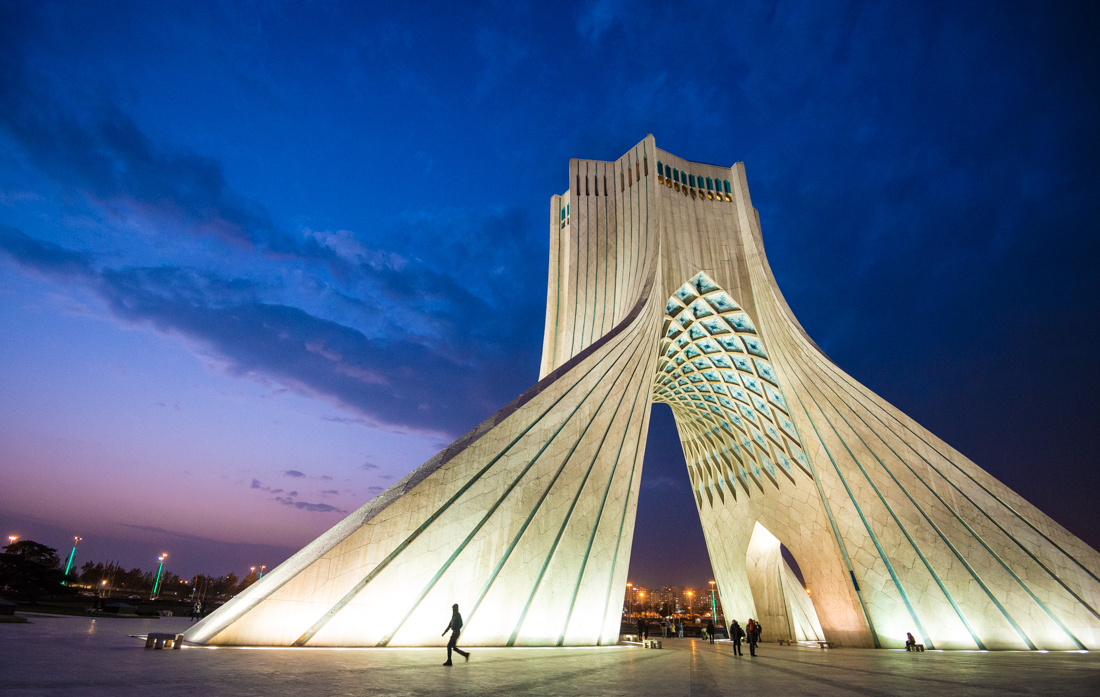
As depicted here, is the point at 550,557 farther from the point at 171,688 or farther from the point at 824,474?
the point at 824,474

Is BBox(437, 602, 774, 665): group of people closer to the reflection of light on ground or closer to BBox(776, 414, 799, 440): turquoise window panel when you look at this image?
the reflection of light on ground

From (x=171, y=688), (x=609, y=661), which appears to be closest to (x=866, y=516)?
(x=609, y=661)

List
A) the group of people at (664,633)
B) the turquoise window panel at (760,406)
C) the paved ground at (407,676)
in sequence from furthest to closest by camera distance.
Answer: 1. the turquoise window panel at (760,406)
2. the group of people at (664,633)
3. the paved ground at (407,676)

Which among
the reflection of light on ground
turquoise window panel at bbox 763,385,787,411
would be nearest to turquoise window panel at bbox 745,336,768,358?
turquoise window panel at bbox 763,385,787,411

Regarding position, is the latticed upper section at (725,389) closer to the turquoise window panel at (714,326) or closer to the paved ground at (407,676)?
the turquoise window panel at (714,326)

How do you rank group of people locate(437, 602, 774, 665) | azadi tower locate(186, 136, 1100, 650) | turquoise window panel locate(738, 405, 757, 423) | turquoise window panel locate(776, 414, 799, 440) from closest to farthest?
group of people locate(437, 602, 774, 665)
azadi tower locate(186, 136, 1100, 650)
turquoise window panel locate(776, 414, 799, 440)
turquoise window panel locate(738, 405, 757, 423)

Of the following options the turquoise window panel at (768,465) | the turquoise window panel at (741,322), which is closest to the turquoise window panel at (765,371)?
the turquoise window panel at (741,322)
